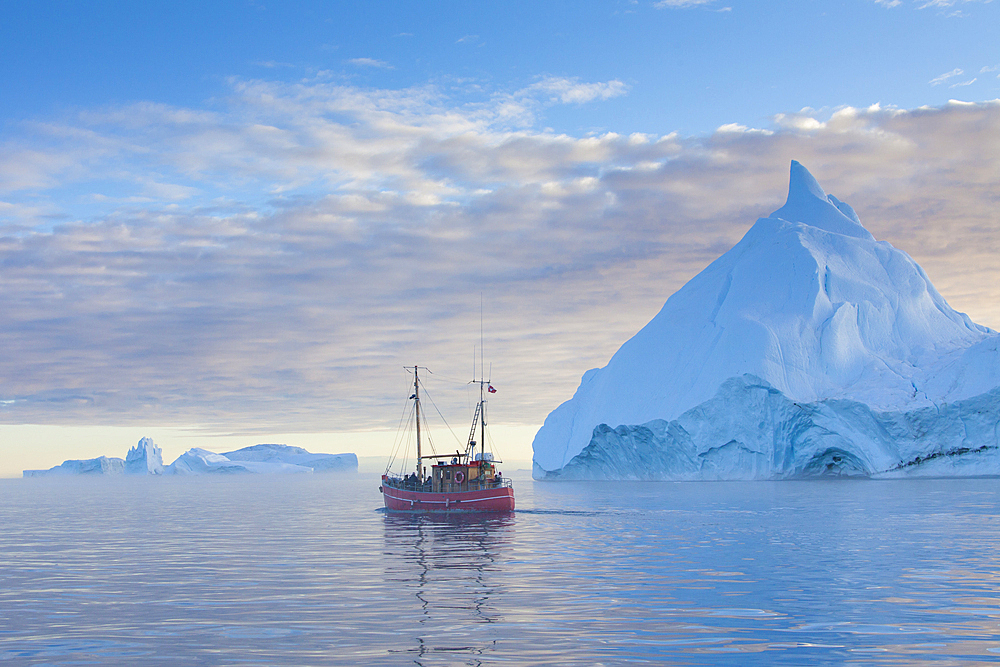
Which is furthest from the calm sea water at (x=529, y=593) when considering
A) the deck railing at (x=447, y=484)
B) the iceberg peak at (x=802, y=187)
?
the iceberg peak at (x=802, y=187)

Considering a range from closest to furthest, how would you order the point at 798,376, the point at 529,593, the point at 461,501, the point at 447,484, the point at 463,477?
the point at 529,593
the point at 461,501
the point at 463,477
the point at 447,484
the point at 798,376

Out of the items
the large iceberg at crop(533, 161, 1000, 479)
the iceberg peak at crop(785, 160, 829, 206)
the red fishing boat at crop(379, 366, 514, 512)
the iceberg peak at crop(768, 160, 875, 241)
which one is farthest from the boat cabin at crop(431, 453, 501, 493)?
the iceberg peak at crop(785, 160, 829, 206)

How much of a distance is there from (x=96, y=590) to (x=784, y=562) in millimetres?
18137

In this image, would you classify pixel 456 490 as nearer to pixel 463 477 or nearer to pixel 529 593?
pixel 463 477

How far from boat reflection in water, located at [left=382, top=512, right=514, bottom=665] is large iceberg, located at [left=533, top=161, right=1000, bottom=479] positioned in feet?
120

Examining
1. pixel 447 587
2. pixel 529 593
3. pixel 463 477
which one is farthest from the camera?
pixel 463 477

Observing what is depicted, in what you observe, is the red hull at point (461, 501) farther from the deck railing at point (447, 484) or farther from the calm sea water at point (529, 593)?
the calm sea water at point (529, 593)

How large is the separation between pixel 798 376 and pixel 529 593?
185ft

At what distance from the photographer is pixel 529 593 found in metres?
19.1

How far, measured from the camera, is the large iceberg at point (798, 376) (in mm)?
67312

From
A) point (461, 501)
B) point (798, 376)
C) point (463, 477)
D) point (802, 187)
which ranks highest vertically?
point (802, 187)

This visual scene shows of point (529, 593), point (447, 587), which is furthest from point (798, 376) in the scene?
point (529, 593)

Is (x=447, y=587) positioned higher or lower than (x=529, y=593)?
lower

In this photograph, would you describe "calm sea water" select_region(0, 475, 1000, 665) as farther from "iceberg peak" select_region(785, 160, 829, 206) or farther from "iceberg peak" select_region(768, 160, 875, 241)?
"iceberg peak" select_region(785, 160, 829, 206)
